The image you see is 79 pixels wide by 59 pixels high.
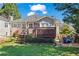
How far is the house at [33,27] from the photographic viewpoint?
3291 mm

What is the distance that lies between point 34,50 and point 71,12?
56 cm

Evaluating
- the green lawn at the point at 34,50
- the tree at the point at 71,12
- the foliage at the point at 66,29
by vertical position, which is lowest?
the green lawn at the point at 34,50

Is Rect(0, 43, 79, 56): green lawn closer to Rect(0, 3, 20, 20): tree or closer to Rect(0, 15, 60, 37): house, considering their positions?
Rect(0, 15, 60, 37): house

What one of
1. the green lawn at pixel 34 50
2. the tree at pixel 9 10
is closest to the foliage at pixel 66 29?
the green lawn at pixel 34 50

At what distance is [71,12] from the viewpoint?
Result: 3346mm

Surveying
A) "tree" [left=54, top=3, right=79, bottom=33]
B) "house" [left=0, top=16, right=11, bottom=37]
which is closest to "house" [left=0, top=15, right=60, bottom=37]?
"house" [left=0, top=16, right=11, bottom=37]

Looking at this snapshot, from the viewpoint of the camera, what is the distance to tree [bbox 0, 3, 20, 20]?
130 inches

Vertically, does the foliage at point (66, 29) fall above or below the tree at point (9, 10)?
below

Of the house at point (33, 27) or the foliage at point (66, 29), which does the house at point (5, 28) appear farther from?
the foliage at point (66, 29)

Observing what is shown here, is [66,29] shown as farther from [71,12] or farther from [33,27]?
[33,27]

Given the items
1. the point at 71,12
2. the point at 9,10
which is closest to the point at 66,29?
the point at 71,12

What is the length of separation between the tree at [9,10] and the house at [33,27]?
6 centimetres

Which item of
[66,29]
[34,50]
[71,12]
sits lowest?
[34,50]

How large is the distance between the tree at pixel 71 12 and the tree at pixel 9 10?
447 millimetres
